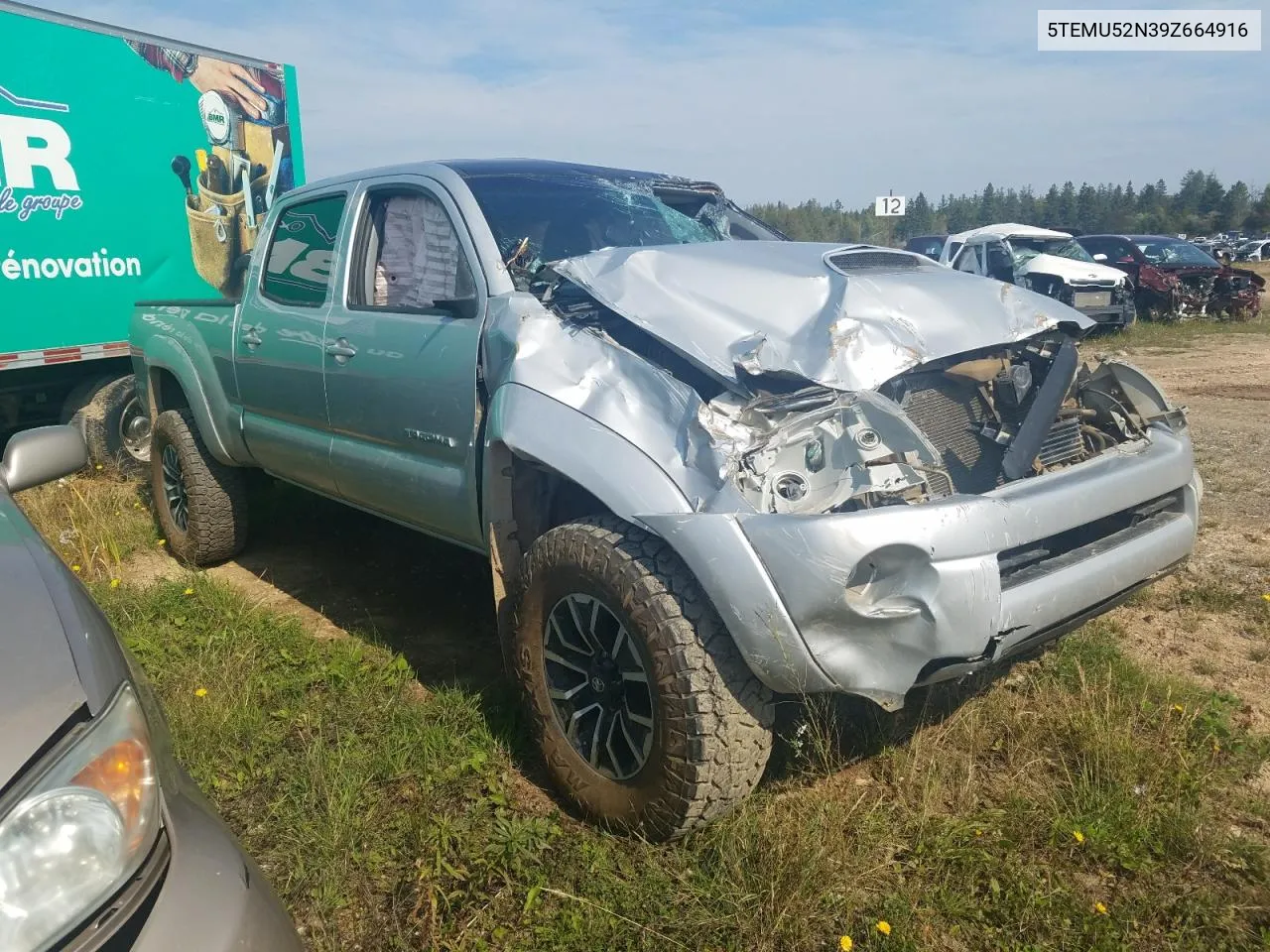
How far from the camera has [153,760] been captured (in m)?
1.51

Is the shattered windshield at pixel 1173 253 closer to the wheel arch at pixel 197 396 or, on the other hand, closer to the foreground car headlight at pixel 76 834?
the wheel arch at pixel 197 396

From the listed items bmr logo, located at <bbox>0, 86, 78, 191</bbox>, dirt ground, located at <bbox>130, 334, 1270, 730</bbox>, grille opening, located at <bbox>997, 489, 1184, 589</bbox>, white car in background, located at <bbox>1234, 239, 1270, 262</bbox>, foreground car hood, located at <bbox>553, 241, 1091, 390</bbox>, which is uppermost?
bmr logo, located at <bbox>0, 86, 78, 191</bbox>

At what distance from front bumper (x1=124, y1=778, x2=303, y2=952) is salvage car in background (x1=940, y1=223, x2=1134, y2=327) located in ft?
42.3

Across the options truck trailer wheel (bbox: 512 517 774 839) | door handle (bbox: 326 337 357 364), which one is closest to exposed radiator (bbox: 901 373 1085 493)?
truck trailer wheel (bbox: 512 517 774 839)

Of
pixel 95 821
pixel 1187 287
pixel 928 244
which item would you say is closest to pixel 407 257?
pixel 95 821

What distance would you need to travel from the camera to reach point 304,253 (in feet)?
13.9

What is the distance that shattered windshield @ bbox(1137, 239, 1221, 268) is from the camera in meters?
16.7

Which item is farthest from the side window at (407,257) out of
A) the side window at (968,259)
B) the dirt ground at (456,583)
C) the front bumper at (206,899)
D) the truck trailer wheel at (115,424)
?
the side window at (968,259)

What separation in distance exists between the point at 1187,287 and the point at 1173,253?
104 cm

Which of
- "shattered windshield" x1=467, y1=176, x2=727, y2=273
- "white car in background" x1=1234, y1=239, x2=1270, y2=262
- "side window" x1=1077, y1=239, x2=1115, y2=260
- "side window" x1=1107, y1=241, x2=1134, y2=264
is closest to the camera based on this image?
"shattered windshield" x1=467, y1=176, x2=727, y2=273

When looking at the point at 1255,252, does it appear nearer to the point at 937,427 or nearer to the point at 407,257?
the point at 937,427

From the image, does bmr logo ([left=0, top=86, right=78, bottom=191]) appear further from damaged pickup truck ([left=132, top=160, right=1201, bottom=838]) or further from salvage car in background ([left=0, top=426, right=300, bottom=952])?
salvage car in background ([left=0, top=426, right=300, bottom=952])

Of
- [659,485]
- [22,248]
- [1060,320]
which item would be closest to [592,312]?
[659,485]

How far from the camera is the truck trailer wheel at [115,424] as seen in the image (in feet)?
23.2
